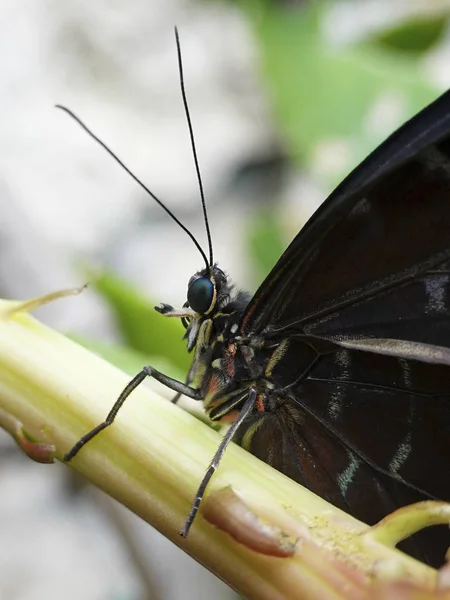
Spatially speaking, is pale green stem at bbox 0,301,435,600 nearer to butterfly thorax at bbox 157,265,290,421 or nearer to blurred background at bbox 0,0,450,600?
butterfly thorax at bbox 157,265,290,421

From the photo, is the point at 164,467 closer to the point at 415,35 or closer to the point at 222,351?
the point at 222,351

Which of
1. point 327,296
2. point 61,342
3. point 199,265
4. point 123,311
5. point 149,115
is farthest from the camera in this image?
point 149,115

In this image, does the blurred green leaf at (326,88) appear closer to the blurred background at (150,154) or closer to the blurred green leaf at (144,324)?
the blurred background at (150,154)

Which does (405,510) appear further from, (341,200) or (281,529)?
(341,200)

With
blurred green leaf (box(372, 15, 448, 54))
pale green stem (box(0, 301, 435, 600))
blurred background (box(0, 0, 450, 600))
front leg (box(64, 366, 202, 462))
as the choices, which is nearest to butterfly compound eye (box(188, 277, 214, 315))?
front leg (box(64, 366, 202, 462))

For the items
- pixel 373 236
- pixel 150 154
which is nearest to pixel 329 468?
pixel 373 236

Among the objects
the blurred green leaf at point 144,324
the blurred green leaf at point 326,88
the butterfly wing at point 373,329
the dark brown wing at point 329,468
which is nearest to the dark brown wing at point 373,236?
the butterfly wing at point 373,329

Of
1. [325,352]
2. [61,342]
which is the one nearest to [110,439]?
[61,342]
